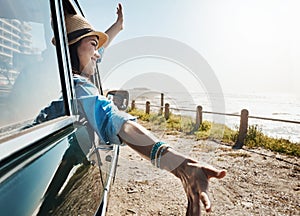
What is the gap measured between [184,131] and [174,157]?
27.9 feet

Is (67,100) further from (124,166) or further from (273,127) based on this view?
A: (273,127)

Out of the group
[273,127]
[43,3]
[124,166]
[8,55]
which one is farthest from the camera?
[273,127]

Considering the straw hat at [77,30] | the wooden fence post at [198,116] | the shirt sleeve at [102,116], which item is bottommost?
the wooden fence post at [198,116]

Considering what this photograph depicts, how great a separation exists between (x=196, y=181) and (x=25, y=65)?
0.75 meters

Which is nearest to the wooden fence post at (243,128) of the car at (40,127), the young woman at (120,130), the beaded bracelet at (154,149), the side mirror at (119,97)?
the side mirror at (119,97)

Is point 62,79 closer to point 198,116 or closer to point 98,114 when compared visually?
point 98,114

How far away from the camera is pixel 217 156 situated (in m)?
5.56

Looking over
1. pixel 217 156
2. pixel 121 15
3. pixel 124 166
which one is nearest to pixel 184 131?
pixel 217 156

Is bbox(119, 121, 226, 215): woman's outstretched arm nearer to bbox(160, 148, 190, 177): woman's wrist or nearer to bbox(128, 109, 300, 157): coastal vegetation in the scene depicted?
bbox(160, 148, 190, 177): woman's wrist

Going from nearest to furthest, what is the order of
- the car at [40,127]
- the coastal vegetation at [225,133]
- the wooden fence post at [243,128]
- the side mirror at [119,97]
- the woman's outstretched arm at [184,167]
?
the car at [40,127] → the woman's outstretched arm at [184,167] → the side mirror at [119,97] → the coastal vegetation at [225,133] → the wooden fence post at [243,128]

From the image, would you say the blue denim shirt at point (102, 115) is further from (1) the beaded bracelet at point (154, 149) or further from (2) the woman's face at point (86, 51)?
(2) the woman's face at point (86, 51)

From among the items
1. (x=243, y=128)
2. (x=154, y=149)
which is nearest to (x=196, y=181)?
(x=154, y=149)

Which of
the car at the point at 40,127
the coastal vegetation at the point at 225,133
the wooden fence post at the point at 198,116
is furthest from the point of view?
the wooden fence post at the point at 198,116

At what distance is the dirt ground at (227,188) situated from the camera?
295 cm
